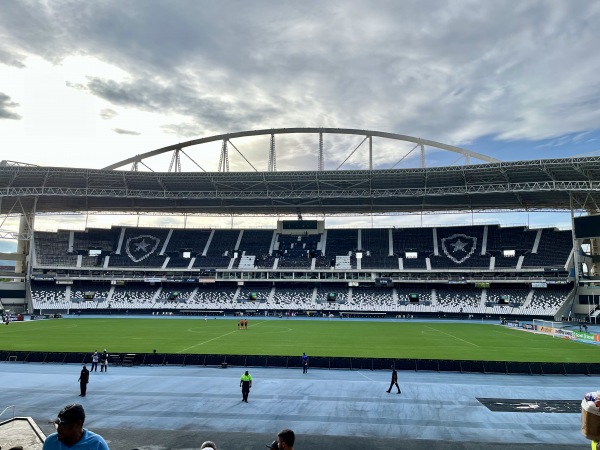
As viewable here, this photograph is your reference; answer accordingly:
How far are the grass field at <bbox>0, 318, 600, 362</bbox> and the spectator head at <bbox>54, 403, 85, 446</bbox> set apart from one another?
28.4 meters

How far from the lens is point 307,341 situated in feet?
124

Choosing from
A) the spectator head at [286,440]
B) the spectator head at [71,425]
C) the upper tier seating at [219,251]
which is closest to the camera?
the spectator head at [71,425]

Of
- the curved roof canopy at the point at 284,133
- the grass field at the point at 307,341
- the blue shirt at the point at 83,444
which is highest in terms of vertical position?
the curved roof canopy at the point at 284,133

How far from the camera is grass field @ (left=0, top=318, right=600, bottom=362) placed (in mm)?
31312

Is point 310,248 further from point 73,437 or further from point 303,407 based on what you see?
point 73,437

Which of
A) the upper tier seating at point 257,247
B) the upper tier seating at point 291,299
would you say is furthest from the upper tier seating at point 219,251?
the upper tier seating at point 291,299

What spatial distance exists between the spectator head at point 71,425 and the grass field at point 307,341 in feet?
93.3

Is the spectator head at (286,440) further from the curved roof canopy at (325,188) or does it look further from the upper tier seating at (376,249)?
the upper tier seating at (376,249)

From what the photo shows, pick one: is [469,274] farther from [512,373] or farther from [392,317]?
[512,373]

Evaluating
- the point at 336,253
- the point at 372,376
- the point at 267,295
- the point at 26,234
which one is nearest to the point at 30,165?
the point at 26,234

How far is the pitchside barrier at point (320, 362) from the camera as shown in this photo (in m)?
24.3

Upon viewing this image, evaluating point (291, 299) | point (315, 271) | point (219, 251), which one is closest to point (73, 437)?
A: point (291, 299)

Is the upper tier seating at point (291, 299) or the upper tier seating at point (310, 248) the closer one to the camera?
the upper tier seating at point (310, 248)

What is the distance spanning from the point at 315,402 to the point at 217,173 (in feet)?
153
